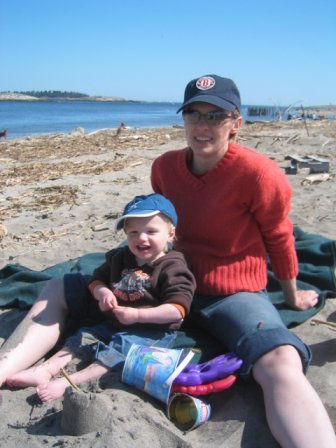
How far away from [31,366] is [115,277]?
0.71 meters

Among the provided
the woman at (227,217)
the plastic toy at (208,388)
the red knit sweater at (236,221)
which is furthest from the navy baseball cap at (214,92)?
the plastic toy at (208,388)

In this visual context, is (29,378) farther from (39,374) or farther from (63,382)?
(63,382)

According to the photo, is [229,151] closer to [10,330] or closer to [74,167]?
[10,330]

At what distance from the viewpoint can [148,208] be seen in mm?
2754

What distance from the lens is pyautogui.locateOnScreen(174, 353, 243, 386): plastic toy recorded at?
2426 mm

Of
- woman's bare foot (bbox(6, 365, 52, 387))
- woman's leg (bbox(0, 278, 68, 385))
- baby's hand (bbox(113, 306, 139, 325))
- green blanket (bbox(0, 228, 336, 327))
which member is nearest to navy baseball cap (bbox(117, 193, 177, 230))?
baby's hand (bbox(113, 306, 139, 325))

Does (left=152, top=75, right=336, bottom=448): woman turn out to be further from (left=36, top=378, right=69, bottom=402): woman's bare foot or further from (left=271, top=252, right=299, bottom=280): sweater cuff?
(left=36, top=378, right=69, bottom=402): woman's bare foot

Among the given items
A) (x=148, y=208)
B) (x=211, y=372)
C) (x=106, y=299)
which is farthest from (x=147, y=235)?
(x=211, y=372)

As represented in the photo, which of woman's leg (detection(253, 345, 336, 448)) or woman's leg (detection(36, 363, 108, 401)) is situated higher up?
woman's leg (detection(253, 345, 336, 448))

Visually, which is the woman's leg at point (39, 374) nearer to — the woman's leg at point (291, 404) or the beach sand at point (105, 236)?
the beach sand at point (105, 236)

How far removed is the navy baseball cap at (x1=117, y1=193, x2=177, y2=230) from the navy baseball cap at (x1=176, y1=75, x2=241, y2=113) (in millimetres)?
553

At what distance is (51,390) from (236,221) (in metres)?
1.39

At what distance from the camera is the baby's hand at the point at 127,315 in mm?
2605

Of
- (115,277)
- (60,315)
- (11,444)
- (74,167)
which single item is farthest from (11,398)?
(74,167)
